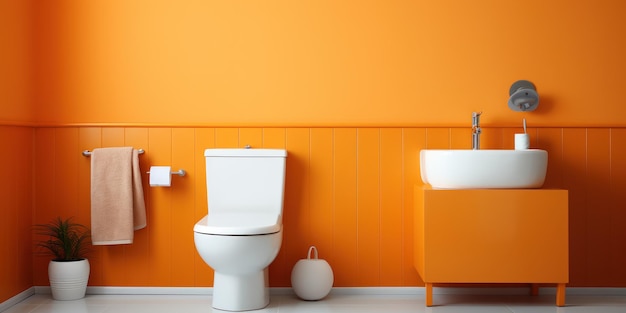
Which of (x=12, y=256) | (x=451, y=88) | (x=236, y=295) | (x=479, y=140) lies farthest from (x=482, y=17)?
(x=12, y=256)

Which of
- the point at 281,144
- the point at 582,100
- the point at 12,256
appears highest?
the point at 582,100

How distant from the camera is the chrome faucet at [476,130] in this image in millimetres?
3154

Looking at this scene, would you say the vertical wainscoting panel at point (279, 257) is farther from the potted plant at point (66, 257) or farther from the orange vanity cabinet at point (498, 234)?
the potted plant at point (66, 257)

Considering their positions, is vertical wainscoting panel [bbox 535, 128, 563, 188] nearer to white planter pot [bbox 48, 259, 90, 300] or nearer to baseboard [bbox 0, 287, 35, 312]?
white planter pot [bbox 48, 259, 90, 300]

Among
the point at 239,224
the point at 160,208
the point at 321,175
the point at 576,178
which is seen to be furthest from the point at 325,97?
the point at 576,178

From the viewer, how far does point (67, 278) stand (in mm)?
3131

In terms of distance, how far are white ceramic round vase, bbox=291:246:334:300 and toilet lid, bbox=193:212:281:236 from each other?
0.92 feet

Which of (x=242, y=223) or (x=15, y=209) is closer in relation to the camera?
(x=242, y=223)

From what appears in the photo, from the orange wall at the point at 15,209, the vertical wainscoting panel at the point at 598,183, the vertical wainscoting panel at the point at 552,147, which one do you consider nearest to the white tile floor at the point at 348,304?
the orange wall at the point at 15,209

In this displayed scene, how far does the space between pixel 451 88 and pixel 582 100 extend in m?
0.63

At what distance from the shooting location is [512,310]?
299 centimetres

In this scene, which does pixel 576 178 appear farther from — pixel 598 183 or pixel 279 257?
pixel 279 257

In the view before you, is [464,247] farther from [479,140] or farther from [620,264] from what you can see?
[620,264]

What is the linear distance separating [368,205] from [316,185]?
269mm
